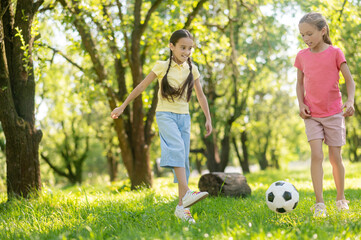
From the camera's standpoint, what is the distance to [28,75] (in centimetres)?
577

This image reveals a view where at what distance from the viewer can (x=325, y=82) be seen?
3955 millimetres

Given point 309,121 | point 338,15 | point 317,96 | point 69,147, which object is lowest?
point 69,147

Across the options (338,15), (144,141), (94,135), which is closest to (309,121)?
→ (338,15)

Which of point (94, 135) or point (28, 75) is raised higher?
point (28, 75)

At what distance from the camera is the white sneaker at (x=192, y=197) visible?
142 inches

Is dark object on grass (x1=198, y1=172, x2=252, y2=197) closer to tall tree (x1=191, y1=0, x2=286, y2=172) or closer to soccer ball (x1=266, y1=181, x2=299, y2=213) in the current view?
soccer ball (x1=266, y1=181, x2=299, y2=213)

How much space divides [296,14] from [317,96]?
252 inches

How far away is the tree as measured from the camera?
541 cm

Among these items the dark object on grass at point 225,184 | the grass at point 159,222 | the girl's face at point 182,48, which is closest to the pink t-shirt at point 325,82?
the grass at point 159,222

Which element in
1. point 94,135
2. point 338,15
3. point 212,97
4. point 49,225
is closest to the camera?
point 49,225

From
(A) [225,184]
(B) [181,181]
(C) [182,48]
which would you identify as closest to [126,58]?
(A) [225,184]

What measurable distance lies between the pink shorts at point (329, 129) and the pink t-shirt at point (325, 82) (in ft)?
0.20

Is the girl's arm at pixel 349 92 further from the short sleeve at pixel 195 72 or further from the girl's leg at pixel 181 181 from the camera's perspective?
the girl's leg at pixel 181 181

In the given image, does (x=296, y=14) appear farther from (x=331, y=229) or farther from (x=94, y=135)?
(x=94, y=135)
